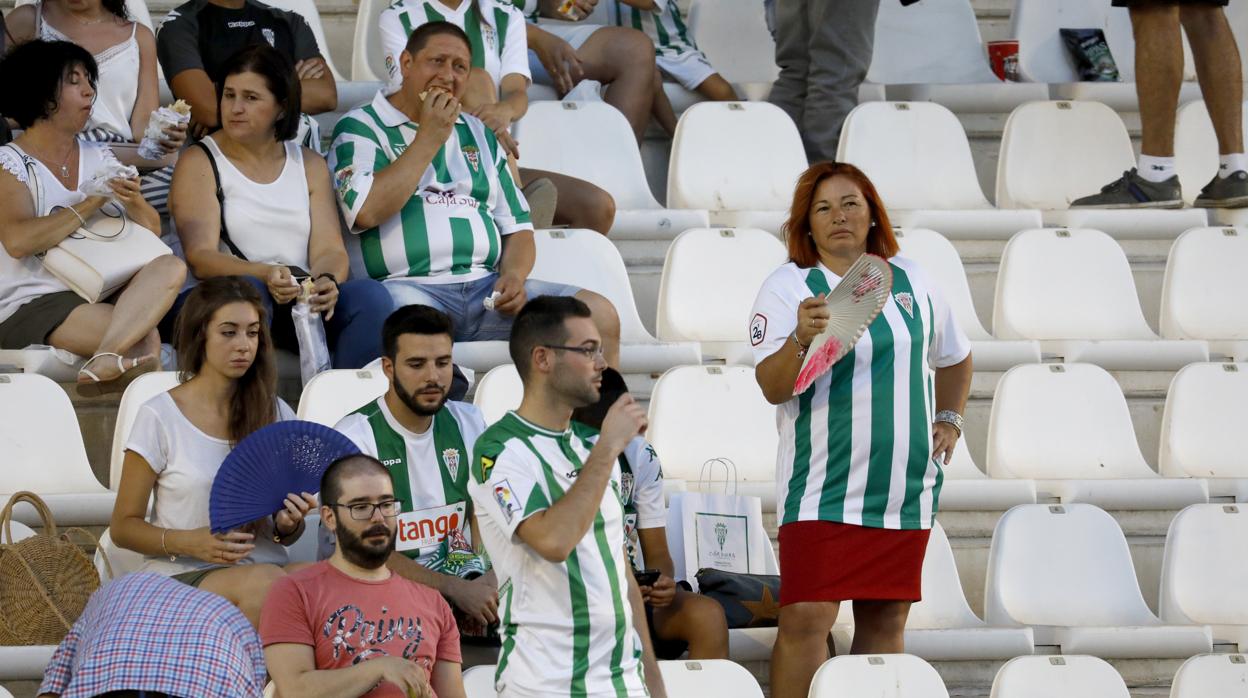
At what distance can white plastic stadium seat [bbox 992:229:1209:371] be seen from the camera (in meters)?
5.24

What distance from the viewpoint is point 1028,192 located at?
588cm

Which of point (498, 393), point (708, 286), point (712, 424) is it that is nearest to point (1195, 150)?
point (708, 286)

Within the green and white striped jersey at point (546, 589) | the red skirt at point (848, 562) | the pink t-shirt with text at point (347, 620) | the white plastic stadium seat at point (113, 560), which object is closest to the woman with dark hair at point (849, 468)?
the red skirt at point (848, 562)

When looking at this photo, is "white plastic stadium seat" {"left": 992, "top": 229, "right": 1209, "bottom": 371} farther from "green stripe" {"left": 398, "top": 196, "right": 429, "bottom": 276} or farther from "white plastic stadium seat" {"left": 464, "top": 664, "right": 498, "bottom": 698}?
→ "white plastic stadium seat" {"left": 464, "top": 664, "right": 498, "bottom": 698}

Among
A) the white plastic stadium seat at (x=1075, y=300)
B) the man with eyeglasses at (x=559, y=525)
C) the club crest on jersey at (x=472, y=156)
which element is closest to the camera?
the man with eyeglasses at (x=559, y=525)

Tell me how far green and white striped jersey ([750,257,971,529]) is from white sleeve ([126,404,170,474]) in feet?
3.82

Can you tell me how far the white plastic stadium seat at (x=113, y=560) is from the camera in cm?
376

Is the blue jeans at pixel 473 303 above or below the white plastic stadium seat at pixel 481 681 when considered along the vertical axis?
above

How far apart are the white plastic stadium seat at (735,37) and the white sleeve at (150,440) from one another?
3.28 meters

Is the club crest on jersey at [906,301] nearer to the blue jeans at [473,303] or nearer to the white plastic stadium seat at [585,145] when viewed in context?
the blue jeans at [473,303]

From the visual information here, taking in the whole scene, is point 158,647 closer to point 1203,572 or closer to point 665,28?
point 1203,572

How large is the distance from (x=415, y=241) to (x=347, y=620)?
5.54 feet

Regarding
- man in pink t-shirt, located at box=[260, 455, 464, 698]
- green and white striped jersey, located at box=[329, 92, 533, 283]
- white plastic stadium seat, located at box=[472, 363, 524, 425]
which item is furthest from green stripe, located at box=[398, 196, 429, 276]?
man in pink t-shirt, located at box=[260, 455, 464, 698]

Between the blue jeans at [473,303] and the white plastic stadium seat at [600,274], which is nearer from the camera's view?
the blue jeans at [473,303]
